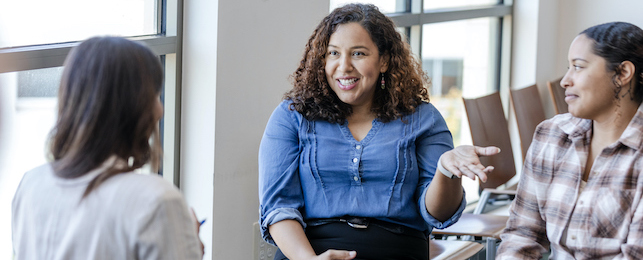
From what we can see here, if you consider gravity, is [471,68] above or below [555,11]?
below

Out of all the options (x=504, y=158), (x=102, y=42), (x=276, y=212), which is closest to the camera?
(x=102, y=42)

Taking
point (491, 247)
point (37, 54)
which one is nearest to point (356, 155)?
point (37, 54)

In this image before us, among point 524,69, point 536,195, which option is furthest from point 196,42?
point 524,69

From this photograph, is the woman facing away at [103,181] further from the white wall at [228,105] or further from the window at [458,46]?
the window at [458,46]

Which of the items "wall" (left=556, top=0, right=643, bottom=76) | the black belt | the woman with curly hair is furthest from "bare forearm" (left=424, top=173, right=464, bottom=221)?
"wall" (left=556, top=0, right=643, bottom=76)

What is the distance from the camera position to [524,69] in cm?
491

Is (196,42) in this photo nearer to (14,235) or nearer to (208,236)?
(208,236)

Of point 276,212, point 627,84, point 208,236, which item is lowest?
point 208,236

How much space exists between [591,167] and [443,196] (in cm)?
39

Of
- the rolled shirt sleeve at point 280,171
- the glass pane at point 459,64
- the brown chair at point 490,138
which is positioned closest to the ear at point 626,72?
the rolled shirt sleeve at point 280,171

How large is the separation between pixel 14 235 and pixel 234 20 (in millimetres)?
1411

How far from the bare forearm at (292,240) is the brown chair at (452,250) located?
0.70 metres

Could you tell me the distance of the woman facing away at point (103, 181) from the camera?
1014 mm

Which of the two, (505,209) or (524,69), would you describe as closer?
(505,209)
